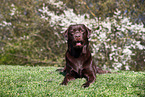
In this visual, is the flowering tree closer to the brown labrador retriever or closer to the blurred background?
the blurred background

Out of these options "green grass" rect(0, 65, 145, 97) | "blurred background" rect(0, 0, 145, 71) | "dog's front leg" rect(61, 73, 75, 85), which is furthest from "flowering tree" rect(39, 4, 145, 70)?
"green grass" rect(0, 65, 145, 97)

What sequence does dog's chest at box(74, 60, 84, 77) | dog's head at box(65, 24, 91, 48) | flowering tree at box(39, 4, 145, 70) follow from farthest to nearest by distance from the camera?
1. flowering tree at box(39, 4, 145, 70)
2. dog's chest at box(74, 60, 84, 77)
3. dog's head at box(65, 24, 91, 48)

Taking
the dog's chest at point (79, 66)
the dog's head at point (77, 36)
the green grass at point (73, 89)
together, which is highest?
the dog's head at point (77, 36)

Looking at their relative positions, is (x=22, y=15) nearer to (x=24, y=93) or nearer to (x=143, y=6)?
(x=143, y=6)

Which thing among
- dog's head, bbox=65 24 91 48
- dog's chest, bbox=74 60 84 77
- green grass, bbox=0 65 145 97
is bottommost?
green grass, bbox=0 65 145 97

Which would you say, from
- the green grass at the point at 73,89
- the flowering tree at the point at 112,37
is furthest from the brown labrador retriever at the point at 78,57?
the flowering tree at the point at 112,37

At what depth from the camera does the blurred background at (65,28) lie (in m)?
8.00

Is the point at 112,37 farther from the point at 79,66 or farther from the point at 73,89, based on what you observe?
the point at 73,89

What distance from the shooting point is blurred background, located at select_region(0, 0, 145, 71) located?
8.00 m

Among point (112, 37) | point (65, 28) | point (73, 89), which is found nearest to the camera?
point (73, 89)

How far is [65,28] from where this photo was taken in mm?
7961

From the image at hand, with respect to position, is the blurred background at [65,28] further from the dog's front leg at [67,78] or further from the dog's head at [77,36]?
the dog's front leg at [67,78]

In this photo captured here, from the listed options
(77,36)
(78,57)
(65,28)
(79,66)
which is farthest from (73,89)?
(65,28)

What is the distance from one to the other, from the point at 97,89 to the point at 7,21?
831 centimetres
